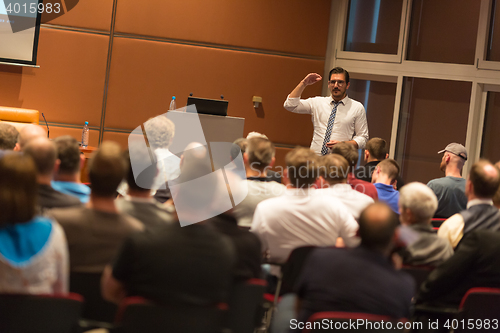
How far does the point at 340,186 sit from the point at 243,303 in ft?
3.76

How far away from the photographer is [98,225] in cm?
177

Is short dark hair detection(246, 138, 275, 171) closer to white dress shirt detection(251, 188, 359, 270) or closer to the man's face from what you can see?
white dress shirt detection(251, 188, 359, 270)

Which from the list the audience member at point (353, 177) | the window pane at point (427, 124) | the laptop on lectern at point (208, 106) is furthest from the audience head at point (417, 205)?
the window pane at point (427, 124)

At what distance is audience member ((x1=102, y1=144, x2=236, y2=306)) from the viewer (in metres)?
1.54

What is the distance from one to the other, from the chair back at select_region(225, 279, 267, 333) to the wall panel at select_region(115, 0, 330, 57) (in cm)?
435

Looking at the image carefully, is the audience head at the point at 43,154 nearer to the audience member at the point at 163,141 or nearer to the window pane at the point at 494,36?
the audience member at the point at 163,141

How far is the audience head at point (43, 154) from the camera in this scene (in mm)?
2109

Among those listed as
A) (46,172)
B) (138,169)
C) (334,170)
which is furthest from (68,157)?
(334,170)

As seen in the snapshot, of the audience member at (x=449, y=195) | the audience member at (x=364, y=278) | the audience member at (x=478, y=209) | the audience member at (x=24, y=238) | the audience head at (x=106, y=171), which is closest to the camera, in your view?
the audience member at (x=24, y=238)

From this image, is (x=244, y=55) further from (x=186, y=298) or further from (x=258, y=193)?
(x=186, y=298)

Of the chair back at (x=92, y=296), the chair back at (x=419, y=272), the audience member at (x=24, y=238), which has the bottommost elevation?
the chair back at (x=92, y=296)

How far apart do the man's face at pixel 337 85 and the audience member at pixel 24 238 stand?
390cm

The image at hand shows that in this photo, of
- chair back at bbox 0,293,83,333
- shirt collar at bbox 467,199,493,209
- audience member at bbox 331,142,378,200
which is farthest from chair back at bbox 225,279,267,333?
audience member at bbox 331,142,378,200

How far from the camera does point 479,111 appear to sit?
19.3 ft
